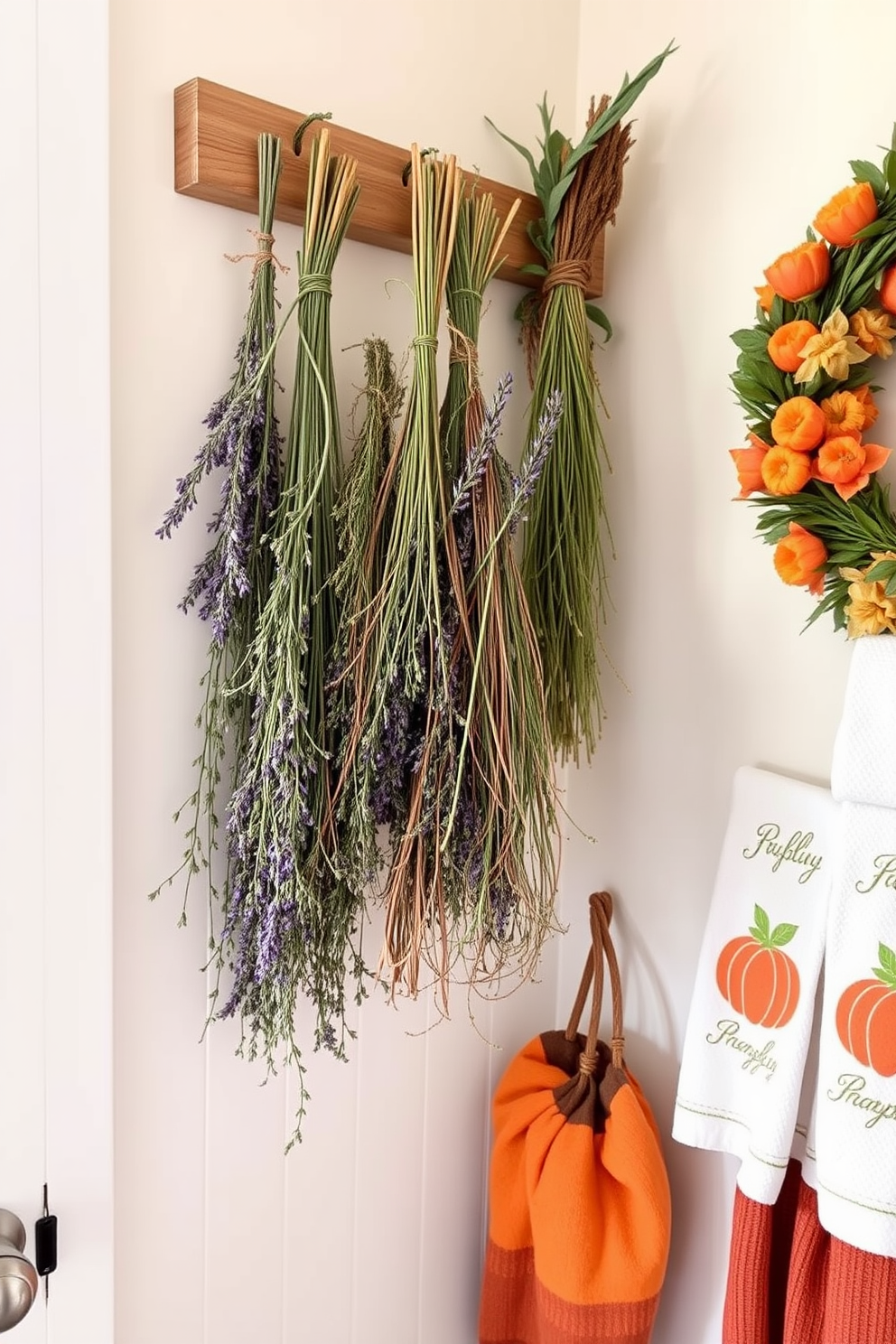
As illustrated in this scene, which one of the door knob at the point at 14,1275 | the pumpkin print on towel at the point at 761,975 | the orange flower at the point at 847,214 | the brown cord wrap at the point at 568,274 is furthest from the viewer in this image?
the brown cord wrap at the point at 568,274

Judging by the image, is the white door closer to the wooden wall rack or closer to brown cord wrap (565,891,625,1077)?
the wooden wall rack

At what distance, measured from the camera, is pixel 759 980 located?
40.0 inches

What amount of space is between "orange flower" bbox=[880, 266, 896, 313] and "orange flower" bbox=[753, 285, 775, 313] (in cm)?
10

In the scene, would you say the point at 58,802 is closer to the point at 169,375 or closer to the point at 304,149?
the point at 169,375

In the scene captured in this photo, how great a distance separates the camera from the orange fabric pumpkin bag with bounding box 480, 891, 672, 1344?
107cm

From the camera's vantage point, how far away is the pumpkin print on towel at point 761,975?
39.1 inches

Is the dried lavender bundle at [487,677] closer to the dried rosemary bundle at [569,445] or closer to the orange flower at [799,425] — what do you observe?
the dried rosemary bundle at [569,445]

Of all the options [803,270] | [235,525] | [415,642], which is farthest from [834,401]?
[235,525]

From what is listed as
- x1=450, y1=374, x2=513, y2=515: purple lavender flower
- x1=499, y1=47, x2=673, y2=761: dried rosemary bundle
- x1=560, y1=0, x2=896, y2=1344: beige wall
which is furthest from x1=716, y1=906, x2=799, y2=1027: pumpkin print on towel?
x1=450, y1=374, x2=513, y2=515: purple lavender flower

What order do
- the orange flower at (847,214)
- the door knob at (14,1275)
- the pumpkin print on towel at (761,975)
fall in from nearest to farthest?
the door knob at (14,1275) < the orange flower at (847,214) < the pumpkin print on towel at (761,975)

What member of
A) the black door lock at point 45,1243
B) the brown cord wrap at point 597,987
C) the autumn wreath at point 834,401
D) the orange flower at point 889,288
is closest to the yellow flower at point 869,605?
the autumn wreath at point 834,401

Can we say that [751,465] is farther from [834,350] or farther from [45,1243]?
[45,1243]

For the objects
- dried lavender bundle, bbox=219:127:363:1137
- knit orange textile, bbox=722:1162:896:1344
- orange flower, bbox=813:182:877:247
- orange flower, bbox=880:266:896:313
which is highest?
orange flower, bbox=813:182:877:247

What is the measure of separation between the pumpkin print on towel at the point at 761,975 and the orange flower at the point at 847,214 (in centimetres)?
63
